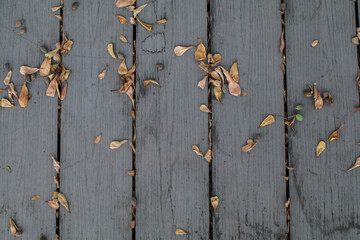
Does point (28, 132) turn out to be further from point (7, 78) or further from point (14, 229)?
point (14, 229)

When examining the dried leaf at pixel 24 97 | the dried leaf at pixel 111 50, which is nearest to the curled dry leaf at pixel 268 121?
the dried leaf at pixel 111 50

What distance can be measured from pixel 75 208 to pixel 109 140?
27cm

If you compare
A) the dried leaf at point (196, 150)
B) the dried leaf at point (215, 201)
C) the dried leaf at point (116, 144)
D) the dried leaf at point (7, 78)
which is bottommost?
the dried leaf at point (215, 201)

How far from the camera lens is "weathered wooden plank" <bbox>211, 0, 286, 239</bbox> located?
3.41ft

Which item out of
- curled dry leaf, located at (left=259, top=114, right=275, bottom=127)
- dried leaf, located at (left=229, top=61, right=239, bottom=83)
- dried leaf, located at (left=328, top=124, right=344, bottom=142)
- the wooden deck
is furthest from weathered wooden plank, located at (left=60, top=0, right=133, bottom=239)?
dried leaf, located at (left=328, top=124, right=344, bottom=142)

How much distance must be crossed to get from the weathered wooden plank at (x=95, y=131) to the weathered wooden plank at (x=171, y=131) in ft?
0.19

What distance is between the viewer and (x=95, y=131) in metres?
1.08

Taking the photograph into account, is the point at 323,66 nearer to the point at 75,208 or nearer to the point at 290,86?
the point at 290,86

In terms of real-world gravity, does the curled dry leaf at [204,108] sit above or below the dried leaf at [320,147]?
above

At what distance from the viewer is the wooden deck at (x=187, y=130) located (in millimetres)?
1038

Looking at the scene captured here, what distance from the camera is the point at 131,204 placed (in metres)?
1.06

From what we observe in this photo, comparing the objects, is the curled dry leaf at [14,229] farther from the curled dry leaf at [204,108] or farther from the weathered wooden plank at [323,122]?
the weathered wooden plank at [323,122]

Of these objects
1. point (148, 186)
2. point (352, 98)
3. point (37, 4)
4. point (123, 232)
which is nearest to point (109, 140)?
point (148, 186)

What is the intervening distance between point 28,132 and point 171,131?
1.75 feet
